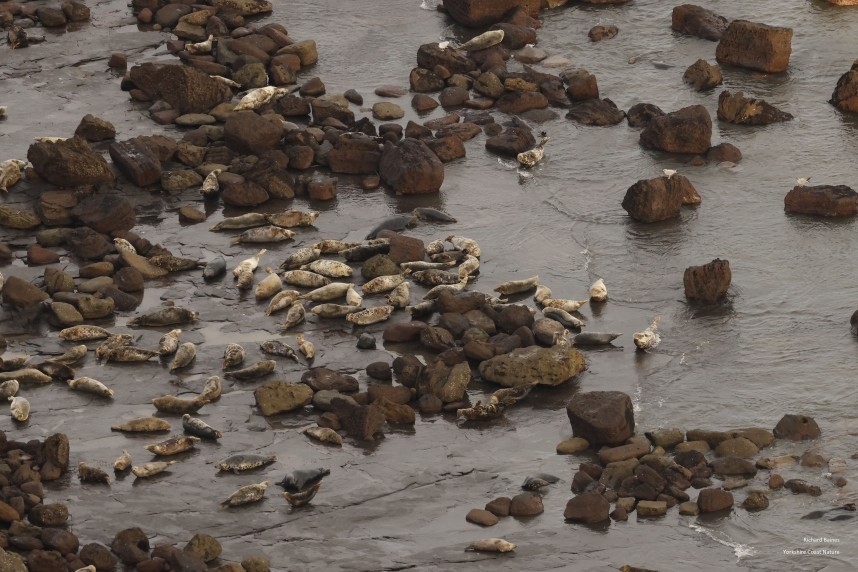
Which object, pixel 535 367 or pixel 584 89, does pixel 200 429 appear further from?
pixel 584 89

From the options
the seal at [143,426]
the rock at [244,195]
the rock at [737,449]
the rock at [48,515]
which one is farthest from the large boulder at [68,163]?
the rock at [737,449]

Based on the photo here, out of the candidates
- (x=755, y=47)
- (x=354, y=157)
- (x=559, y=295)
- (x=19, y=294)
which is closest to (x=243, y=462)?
(x=19, y=294)

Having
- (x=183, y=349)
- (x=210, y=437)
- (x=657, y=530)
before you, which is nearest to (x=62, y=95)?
(x=183, y=349)

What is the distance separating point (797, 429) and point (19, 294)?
5.98 m

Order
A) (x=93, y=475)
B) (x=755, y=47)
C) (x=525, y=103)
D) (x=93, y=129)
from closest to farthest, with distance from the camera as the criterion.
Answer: (x=93, y=475) → (x=93, y=129) → (x=525, y=103) → (x=755, y=47)

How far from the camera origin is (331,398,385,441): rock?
9516 millimetres

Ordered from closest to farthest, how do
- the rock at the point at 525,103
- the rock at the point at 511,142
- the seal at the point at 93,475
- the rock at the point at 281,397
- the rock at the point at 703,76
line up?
1. the seal at the point at 93,475
2. the rock at the point at 281,397
3. the rock at the point at 511,142
4. the rock at the point at 525,103
5. the rock at the point at 703,76

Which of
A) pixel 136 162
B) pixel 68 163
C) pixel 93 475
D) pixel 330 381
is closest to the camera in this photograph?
pixel 93 475

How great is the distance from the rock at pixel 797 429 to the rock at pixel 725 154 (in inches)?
185

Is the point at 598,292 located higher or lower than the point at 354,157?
lower

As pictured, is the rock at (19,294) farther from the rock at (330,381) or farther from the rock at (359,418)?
the rock at (359,418)

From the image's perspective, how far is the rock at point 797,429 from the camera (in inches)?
363

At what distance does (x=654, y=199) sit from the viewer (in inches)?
488

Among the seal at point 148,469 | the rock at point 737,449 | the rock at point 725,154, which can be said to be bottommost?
the seal at point 148,469
